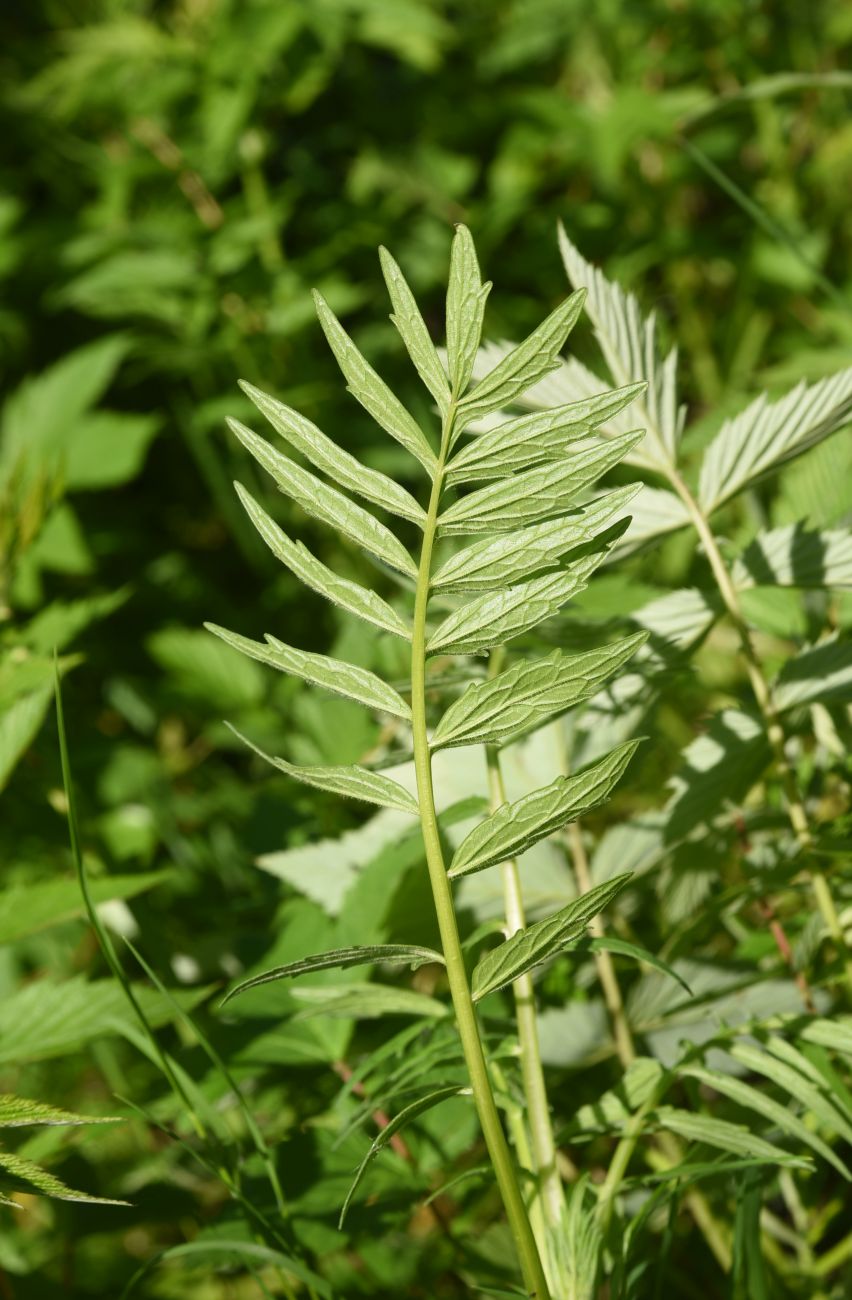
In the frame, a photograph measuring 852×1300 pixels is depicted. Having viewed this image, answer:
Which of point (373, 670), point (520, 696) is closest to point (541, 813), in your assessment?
point (520, 696)

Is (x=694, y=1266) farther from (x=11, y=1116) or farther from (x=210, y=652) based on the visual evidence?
(x=210, y=652)

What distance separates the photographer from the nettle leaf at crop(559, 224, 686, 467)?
77cm

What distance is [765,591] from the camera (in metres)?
0.97

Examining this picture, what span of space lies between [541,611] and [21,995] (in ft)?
1.92

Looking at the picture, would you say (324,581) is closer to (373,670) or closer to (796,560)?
→ (796,560)

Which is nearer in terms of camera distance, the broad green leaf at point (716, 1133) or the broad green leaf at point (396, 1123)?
the broad green leaf at point (396, 1123)

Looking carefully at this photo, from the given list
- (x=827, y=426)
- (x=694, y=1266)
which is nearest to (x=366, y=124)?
(x=827, y=426)

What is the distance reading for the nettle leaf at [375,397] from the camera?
57 cm

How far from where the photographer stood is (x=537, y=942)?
21.5 inches

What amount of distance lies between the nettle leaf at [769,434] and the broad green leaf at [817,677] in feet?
0.38

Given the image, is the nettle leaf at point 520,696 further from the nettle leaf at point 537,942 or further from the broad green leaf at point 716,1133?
the broad green leaf at point 716,1133

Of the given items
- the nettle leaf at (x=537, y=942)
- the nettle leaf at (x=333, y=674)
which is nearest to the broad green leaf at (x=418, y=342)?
the nettle leaf at (x=333, y=674)

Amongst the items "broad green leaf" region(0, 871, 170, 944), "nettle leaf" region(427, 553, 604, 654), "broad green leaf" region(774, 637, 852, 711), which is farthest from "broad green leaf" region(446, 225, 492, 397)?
"broad green leaf" region(0, 871, 170, 944)

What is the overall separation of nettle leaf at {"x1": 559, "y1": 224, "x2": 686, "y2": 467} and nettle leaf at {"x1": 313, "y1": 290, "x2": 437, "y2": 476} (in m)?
0.23
